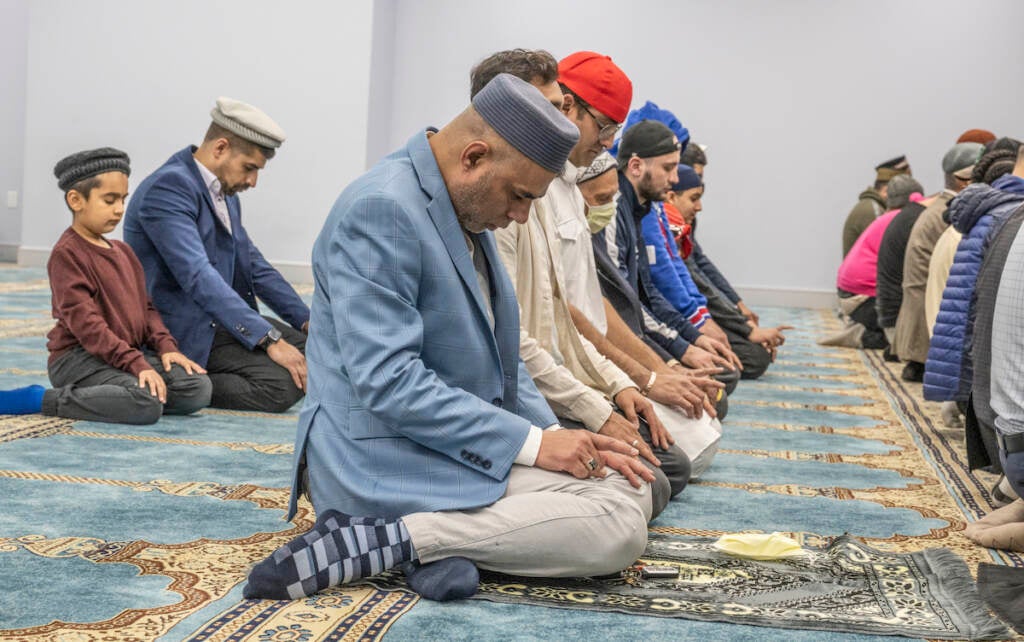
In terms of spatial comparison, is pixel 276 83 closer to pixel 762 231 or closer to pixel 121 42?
pixel 121 42

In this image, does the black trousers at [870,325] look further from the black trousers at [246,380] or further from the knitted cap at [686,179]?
the black trousers at [246,380]

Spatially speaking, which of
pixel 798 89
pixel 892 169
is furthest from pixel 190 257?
pixel 798 89

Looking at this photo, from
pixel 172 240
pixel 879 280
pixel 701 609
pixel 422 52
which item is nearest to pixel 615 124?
pixel 701 609

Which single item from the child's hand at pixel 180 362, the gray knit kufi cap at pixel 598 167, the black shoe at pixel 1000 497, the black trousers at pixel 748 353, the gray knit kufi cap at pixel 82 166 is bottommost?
the black trousers at pixel 748 353

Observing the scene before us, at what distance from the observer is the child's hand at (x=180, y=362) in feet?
13.1

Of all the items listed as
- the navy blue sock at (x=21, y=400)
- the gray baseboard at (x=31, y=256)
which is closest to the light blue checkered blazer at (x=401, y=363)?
the navy blue sock at (x=21, y=400)

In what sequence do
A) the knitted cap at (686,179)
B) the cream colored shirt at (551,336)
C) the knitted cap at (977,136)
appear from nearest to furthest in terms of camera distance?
the cream colored shirt at (551,336) < the knitted cap at (686,179) < the knitted cap at (977,136)

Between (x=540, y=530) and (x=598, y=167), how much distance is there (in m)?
1.53

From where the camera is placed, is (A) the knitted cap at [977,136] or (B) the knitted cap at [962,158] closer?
(B) the knitted cap at [962,158]

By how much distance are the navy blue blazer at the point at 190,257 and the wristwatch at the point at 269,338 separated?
0.02 meters

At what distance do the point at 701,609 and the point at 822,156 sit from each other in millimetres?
9747

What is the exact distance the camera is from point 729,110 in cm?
1132

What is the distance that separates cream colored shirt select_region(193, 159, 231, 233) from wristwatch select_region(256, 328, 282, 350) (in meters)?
0.40

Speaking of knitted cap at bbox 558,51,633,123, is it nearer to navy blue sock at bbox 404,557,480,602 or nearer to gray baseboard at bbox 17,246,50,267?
navy blue sock at bbox 404,557,480,602
